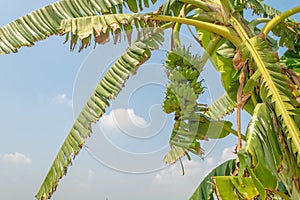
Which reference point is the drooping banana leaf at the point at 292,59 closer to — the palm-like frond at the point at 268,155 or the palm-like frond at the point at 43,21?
the palm-like frond at the point at 268,155

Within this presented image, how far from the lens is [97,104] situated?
2.21 metres

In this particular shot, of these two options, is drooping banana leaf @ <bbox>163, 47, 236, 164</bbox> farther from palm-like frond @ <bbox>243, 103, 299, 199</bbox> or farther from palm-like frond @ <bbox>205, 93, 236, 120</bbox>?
palm-like frond @ <bbox>205, 93, 236, 120</bbox>

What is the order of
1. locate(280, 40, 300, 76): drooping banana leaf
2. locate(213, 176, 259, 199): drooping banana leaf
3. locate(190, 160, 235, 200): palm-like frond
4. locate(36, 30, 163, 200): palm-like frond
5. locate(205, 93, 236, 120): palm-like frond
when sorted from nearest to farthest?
locate(213, 176, 259, 199): drooping banana leaf, locate(36, 30, 163, 200): palm-like frond, locate(190, 160, 235, 200): palm-like frond, locate(280, 40, 300, 76): drooping banana leaf, locate(205, 93, 236, 120): palm-like frond

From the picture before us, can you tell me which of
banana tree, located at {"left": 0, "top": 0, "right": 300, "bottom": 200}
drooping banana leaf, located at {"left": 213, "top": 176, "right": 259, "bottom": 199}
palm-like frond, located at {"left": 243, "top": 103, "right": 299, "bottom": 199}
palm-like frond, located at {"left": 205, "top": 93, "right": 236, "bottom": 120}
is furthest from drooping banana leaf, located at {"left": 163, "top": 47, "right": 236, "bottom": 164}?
palm-like frond, located at {"left": 205, "top": 93, "right": 236, "bottom": 120}

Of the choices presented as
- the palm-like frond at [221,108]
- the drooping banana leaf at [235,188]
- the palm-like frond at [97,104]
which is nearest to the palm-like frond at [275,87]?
A: the drooping banana leaf at [235,188]

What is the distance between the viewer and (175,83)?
2.12 m

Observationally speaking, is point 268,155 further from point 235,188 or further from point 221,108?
point 221,108

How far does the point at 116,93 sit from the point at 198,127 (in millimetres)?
508

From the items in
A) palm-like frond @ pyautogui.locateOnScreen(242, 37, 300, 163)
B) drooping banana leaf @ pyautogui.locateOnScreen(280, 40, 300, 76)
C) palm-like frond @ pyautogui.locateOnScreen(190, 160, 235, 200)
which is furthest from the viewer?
drooping banana leaf @ pyautogui.locateOnScreen(280, 40, 300, 76)

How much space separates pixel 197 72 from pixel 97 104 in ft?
Result: 1.93

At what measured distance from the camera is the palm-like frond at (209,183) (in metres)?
2.28

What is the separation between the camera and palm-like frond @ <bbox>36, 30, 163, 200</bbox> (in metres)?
2.16

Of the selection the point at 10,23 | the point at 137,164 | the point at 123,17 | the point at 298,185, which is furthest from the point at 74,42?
the point at 298,185

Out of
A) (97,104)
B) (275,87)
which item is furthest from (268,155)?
(97,104)
